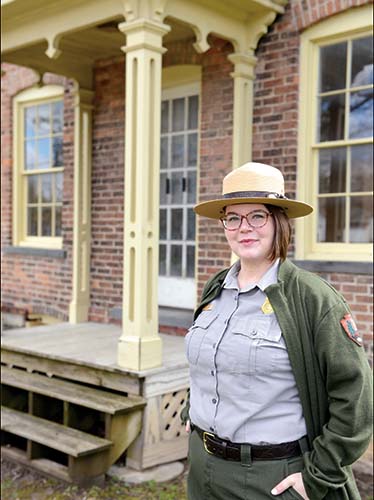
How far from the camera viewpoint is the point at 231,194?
2.17 metres

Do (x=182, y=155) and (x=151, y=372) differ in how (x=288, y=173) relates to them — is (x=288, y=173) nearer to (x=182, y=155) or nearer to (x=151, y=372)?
(x=182, y=155)

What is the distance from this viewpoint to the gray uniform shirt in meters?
1.97

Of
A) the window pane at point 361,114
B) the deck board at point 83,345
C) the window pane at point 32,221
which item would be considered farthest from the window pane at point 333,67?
the window pane at point 32,221

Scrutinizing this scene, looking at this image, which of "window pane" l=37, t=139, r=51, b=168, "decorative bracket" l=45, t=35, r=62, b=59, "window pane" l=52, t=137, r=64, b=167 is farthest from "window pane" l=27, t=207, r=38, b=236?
"decorative bracket" l=45, t=35, r=62, b=59

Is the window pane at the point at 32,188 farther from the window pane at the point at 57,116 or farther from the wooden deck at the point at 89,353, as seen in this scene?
the wooden deck at the point at 89,353

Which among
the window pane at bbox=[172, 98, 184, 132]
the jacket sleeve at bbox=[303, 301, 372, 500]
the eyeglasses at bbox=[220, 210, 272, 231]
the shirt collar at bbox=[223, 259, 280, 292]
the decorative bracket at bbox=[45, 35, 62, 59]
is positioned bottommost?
the jacket sleeve at bbox=[303, 301, 372, 500]

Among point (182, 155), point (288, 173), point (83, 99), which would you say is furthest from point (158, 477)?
point (83, 99)

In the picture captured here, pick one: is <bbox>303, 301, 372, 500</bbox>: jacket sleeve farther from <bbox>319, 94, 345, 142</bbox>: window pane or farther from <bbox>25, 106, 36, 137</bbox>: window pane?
<bbox>25, 106, 36, 137</bbox>: window pane

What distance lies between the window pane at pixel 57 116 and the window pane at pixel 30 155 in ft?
1.61

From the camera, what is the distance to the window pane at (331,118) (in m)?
5.00

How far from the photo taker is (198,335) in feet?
7.16

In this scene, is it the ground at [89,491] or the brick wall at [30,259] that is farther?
the brick wall at [30,259]

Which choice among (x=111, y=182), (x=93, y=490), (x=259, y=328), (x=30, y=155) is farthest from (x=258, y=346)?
(x=30, y=155)

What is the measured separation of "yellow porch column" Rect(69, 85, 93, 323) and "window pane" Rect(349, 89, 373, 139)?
10.1 feet
